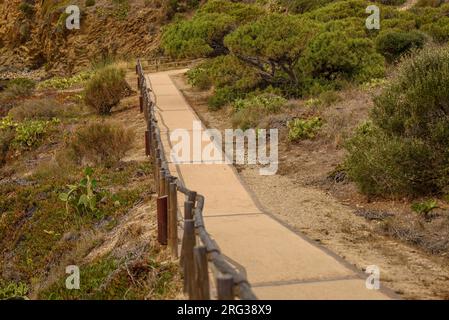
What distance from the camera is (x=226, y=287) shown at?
4.60 meters

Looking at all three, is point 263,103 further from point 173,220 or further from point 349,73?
point 173,220

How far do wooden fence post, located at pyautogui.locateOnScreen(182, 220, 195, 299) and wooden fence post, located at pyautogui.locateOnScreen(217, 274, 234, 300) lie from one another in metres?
1.26

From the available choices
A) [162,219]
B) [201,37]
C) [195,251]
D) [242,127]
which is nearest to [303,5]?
[201,37]

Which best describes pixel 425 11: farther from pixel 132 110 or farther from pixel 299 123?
pixel 299 123

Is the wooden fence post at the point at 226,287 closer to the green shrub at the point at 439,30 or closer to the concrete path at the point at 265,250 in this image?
the concrete path at the point at 265,250

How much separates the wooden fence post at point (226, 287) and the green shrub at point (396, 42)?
20.6m

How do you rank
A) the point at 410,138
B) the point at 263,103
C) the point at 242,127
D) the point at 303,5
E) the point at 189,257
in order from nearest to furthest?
the point at 189,257 → the point at 410,138 → the point at 242,127 → the point at 263,103 → the point at 303,5

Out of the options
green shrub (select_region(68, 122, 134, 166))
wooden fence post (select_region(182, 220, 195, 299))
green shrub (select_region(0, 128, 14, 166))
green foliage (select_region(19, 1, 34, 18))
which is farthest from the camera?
green foliage (select_region(19, 1, 34, 18))

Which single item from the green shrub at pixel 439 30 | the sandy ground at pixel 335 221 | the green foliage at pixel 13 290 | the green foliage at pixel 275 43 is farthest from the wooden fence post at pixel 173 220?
the green shrub at pixel 439 30

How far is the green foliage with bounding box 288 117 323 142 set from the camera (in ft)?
50.7

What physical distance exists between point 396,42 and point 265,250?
17957 millimetres

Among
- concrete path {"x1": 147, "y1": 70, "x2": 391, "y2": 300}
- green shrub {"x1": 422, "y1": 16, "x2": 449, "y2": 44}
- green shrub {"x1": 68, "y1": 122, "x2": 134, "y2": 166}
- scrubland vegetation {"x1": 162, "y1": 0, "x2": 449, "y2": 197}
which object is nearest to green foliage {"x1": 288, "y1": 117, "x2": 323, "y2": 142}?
scrubland vegetation {"x1": 162, "y1": 0, "x2": 449, "y2": 197}

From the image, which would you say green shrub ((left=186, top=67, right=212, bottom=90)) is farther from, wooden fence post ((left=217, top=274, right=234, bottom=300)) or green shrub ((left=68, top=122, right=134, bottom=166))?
wooden fence post ((left=217, top=274, right=234, bottom=300))

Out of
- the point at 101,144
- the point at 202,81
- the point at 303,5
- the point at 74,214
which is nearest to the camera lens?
the point at 74,214
